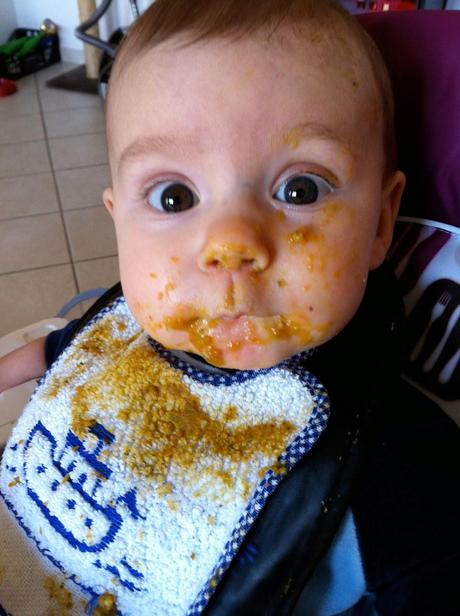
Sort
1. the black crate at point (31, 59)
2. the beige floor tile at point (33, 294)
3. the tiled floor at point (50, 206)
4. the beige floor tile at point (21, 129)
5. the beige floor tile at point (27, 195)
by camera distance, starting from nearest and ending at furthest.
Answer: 1. the beige floor tile at point (33, 294)
2. the tiled floor at point (50, 206)
3. the beige floor tile at point (27, 195)
4. the beige floor tile at point (21, 129)
5. the black crate at point (31, 59)

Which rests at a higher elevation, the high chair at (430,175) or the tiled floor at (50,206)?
the high chair at (430,175)

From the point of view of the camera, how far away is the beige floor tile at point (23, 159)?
2.46 m

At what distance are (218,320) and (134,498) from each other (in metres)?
0.24

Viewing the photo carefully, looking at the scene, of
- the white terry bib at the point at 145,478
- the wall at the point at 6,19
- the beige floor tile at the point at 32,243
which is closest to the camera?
the white terry bib at the point at 145,478

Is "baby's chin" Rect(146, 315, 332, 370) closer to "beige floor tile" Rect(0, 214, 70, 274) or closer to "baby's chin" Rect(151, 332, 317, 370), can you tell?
"baby's chin" Rect(151, 332, 317, 370)

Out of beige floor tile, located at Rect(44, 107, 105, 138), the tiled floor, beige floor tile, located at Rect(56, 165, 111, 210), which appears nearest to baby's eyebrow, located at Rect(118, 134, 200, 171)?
the tiled floor

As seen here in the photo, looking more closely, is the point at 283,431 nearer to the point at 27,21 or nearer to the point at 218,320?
the point at 218,320

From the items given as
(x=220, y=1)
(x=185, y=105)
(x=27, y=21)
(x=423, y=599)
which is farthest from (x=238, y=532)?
(x=27, y=21)

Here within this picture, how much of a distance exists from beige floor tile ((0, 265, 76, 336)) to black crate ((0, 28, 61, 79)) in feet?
6.67

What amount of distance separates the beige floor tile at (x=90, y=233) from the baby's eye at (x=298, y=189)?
4.71 ft

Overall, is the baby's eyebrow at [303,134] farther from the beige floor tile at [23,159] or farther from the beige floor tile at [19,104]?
the beige floor tile at [19,104]

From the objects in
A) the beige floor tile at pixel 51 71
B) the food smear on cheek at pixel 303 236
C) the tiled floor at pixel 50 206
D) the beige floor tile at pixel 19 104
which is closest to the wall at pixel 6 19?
the beige floor tile at pixel 51 71

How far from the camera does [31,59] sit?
3520mm

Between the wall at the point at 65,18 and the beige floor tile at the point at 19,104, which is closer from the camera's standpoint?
the beige floor tile at the point at 19,104
